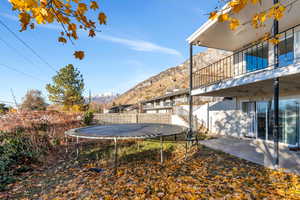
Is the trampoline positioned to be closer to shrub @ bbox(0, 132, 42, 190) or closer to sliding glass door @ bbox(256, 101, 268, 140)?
shrub @ bbox(0, 132, 42, 190)

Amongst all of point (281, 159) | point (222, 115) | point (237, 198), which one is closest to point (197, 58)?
point (222, 115)

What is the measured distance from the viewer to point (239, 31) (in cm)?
551

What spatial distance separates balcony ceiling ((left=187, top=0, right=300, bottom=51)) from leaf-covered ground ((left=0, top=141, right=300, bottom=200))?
14.3 ft

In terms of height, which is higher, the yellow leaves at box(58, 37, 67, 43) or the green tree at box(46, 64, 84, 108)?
the green tree at box(46, 64, 84, 108)

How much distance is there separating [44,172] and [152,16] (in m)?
7.36

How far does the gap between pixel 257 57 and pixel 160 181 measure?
6.87m

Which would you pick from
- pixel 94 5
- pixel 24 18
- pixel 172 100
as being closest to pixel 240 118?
pixel 94 5

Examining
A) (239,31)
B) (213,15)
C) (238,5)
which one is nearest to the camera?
(238,5)

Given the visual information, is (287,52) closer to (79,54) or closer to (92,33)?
(92,33)

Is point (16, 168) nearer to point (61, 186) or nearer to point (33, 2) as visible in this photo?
point (61, 186)

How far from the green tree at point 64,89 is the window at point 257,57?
19.8 meters

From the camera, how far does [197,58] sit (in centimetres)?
3738

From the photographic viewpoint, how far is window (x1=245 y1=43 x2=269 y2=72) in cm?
618

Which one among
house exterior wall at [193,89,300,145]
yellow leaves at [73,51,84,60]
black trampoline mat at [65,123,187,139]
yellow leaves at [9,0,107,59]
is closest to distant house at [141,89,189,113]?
house exterior wall at [193,89,300,145]
